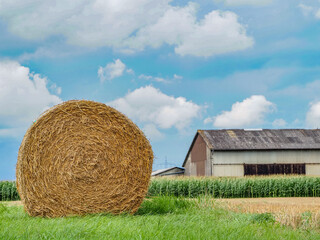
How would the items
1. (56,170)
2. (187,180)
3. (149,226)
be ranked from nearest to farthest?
(149,226), (56,170), (187,180)

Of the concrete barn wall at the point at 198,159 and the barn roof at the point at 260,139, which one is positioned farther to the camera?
the concrete barn wall at the point at 198,159

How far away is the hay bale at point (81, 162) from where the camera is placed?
9.15m

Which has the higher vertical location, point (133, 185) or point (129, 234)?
point (133, 185)

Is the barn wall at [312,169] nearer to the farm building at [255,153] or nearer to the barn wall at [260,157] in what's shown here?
the farm building at [255,153]

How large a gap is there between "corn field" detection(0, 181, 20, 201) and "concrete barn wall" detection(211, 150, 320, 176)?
581 inches

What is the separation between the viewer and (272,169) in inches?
1252

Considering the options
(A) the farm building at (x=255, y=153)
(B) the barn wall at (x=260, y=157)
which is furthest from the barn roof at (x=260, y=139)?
(B) the barn wall at (x=260, y=157)

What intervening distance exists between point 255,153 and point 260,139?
1.85 meters

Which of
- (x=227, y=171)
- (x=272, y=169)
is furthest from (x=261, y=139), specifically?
(x=227, y=171)

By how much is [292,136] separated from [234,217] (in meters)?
27.1

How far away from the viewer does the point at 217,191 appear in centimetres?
2547

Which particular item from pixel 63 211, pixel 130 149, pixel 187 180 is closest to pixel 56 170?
pixel 63 211

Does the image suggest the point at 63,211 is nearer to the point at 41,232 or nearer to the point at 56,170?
the point at 56,170

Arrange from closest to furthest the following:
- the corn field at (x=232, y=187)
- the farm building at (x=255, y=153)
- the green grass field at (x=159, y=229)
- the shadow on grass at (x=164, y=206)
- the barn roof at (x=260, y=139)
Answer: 1. the green grass field at (x=159, y=229)
2. the shadow on grass at (x=164, y=206)
3. the corn field at (x=232, y=187)
4. the farm building at (x=255, y=153)
5. the barn roof at (x=260, y=139)
